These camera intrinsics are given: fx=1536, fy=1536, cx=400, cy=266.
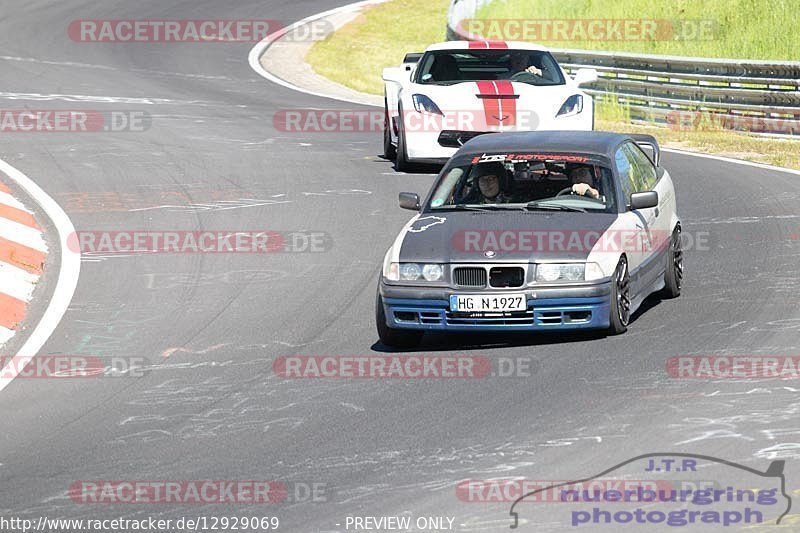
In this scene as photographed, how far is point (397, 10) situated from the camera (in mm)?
40500

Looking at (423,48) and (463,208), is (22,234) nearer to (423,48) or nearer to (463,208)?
(463,208)

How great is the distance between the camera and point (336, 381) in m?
9.63

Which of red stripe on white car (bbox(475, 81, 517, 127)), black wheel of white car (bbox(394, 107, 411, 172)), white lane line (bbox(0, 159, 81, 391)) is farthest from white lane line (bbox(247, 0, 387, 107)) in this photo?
white lane line (bbox(0, 159, 81, 391))

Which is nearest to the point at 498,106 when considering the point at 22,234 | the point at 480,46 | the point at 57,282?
the point at 480,46

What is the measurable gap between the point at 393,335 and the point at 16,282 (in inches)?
154

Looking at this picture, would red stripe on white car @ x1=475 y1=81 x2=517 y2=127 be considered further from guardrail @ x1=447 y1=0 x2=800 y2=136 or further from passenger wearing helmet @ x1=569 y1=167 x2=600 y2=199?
guardrail @ x1=447 y1=0 x2=800 y2=136

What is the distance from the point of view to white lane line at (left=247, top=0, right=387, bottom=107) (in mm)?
28156

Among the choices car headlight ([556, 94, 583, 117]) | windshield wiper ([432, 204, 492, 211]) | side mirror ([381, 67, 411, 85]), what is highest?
windshield wiper ([432, 204, 492, 211])

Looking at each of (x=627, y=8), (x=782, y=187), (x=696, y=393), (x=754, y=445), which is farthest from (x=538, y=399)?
(x=627, y=8)

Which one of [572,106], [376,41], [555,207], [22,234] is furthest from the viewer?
[376,41]

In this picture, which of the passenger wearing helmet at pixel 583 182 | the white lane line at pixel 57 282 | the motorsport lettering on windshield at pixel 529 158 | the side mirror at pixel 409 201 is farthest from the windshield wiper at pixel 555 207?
the white lane line at pixel 57 282

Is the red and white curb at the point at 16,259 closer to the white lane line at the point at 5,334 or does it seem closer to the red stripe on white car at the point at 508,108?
the white lane line at the point at 5,334

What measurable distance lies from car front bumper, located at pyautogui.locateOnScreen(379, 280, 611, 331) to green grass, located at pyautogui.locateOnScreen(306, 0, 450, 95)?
19.0m

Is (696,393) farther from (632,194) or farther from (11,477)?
(11,477)
